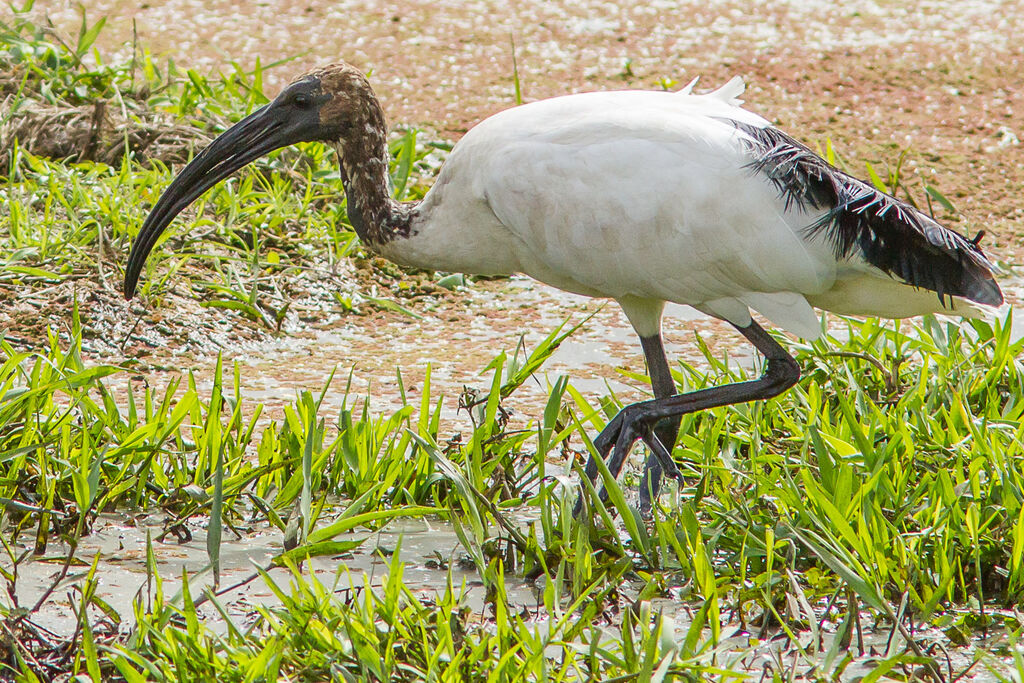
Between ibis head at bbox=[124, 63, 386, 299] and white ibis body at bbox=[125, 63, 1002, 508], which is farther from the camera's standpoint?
ibis head at bbox=[124, 63, 386, 299]

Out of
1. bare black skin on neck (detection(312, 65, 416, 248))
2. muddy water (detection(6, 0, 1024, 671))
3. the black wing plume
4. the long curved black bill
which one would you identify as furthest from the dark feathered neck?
the black wing plume

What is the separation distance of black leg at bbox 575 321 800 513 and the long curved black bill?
1.18m

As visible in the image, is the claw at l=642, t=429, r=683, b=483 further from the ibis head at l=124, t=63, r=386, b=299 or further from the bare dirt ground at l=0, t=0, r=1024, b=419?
the bare dirt ground at l=0, t=0, r=1024, b=419

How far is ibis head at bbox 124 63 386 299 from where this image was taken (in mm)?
3771

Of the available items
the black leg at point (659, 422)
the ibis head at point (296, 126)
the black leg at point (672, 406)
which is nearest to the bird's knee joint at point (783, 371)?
the black leg at point (672, 406)

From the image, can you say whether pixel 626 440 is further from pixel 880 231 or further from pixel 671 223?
pixel 880 231

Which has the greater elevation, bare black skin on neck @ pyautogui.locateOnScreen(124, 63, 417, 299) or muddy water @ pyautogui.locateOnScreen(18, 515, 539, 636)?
bare black skin on neck @ pyautogui.locateOnScreen(124, 63, 417, 299)

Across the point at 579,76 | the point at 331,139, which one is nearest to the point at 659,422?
the point at 331,139

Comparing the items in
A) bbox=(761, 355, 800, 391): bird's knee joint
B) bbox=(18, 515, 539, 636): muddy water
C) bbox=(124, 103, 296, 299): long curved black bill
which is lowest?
bbox=(18, 515, 539, 636): muddy water

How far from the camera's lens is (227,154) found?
3791 mm

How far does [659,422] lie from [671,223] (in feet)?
2.06

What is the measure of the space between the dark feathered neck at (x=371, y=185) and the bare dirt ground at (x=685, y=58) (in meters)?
1.27

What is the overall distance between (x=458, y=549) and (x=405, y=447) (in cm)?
31

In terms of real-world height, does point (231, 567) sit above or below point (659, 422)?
below
